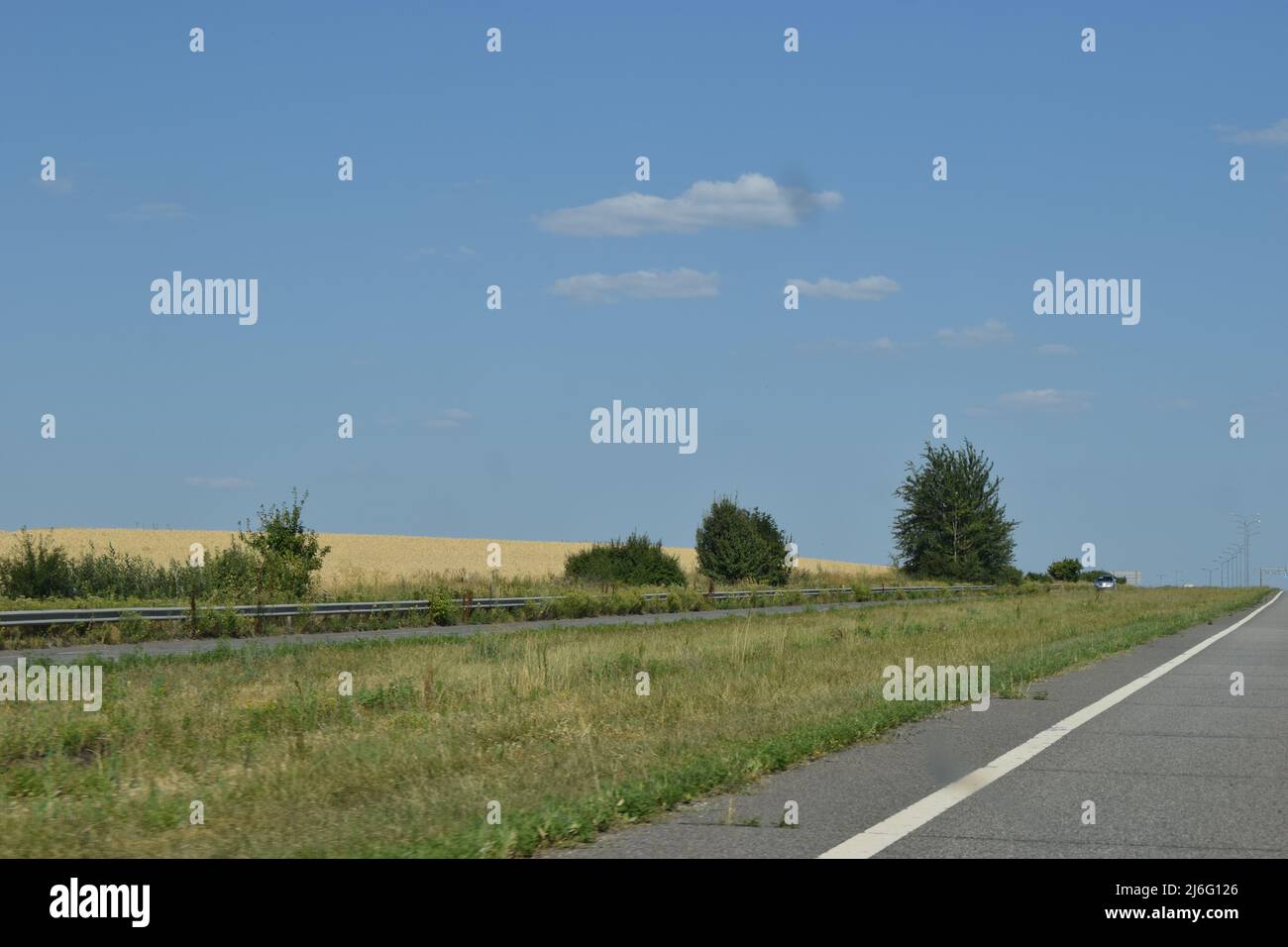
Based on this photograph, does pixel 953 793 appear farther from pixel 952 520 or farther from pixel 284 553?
pixel 952 520

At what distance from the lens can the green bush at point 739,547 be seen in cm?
7700

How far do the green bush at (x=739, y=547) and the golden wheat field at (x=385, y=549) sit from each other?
19.3 feet

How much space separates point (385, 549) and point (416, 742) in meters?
106

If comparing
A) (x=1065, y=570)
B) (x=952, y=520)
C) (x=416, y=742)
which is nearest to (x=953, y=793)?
(x=416, y=742)

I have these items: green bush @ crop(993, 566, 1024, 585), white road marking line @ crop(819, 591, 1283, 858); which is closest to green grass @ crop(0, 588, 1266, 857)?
white road marking line @ crop(819, 591, 1283, 858)

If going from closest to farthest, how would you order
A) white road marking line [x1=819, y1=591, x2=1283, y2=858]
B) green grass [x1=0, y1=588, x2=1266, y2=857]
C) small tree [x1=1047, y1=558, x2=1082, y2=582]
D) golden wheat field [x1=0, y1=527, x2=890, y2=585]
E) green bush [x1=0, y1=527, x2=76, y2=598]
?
white road marking line [x1=819, y1=591, x2=1283, y2=858], green grass [x1=0, y1=588, x2=1266, y2=857], green bush [x1=0, y1=527, x2=76, y2=598], golden wheat field [x1=0, y1=527, x2=890, y2=585], small tree [x1=1047, y1=558, x2=1082, y2=582]

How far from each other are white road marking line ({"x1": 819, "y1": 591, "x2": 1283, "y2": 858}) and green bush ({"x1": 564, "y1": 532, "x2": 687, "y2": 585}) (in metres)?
52.1

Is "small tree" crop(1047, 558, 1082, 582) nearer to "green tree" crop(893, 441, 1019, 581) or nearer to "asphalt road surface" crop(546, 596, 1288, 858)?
"green tree" crop(893, 441, 1019, 581)

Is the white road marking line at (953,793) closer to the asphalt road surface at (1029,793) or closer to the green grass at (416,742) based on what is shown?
the asphalt road surface at (1029,793)

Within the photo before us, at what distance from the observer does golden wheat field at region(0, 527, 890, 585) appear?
92.3 m

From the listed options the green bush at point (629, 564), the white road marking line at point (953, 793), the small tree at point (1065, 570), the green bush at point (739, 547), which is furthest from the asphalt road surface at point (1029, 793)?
the small tree at point (1065, 570)

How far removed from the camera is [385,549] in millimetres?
115750

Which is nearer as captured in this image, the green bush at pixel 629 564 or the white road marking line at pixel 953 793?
the white road marking line at pixel 953 793
